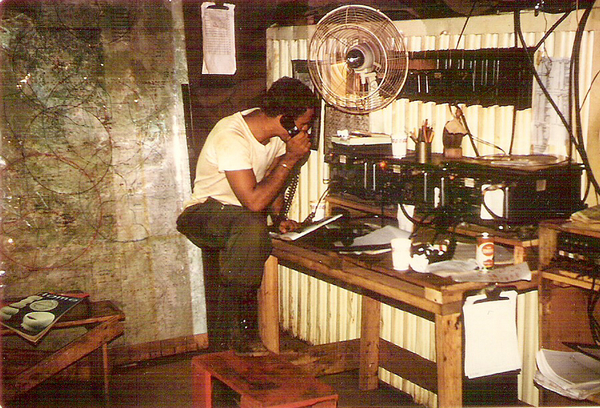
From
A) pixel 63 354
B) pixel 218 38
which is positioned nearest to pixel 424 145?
pixel 218 38

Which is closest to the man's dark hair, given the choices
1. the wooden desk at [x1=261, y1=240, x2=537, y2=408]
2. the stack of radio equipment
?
the stack of radio equipment

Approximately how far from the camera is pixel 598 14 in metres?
2.97

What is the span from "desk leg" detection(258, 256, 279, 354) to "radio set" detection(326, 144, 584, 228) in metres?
0.74

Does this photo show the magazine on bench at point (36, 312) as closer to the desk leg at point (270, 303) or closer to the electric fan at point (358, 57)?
the desk leg at point (270, 303)

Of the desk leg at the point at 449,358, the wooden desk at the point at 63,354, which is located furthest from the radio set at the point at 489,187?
the wooden desk at the point at 63,354

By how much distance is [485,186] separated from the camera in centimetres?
291

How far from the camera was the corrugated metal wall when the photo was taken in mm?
3234

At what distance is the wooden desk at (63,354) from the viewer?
3.69 meters

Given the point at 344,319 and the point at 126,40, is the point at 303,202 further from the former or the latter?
the point at 126,40

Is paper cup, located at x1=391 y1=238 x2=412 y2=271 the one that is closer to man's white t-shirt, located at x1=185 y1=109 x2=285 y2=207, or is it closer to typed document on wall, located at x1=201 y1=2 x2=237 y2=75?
man's white t-shirt, located at x1=185 y1=109 x2=285 y2=207

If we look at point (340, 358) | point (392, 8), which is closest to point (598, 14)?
point (392, 8)

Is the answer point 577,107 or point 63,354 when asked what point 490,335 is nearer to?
point 577,107

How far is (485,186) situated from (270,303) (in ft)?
4.60

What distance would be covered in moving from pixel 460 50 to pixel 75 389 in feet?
10.1
